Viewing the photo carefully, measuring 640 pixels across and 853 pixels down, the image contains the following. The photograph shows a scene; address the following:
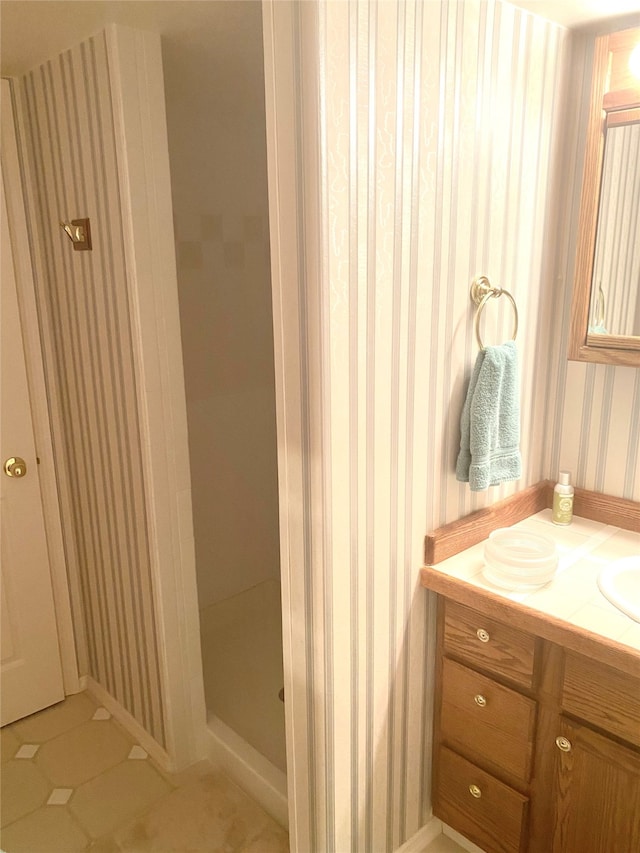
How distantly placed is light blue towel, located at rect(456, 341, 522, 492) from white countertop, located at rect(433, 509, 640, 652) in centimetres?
21

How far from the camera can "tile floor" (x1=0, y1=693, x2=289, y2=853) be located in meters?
1.82

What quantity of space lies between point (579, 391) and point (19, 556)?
6.20 ft

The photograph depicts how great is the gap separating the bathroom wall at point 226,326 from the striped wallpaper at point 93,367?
1.53 feet

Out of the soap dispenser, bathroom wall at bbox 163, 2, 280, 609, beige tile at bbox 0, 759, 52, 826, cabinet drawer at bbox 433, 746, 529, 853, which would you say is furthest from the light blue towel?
beige tile at bbox 0, 759, 52, 826

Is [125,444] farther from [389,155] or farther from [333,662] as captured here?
[389,155]

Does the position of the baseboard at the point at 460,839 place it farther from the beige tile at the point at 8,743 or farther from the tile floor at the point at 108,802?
the beige tile at the point at 8,743

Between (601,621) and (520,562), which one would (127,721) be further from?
(601,621)

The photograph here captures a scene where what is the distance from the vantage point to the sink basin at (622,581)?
1.36 metres

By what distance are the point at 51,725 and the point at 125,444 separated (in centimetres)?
112

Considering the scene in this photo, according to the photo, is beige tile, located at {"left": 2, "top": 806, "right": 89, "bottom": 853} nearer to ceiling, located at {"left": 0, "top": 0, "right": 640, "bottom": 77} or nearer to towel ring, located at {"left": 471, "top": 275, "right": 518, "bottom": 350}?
towel ring, located at {"left": 471, "top": 275, "right": 518, "bottom": 350}

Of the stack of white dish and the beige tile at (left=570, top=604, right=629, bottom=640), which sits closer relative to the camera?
the beige tile at (left=570, top=604, right=629, bottom=640)

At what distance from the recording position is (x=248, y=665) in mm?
2521

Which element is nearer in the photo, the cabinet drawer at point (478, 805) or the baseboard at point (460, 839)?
the cabinet drawer at point (478, 805)

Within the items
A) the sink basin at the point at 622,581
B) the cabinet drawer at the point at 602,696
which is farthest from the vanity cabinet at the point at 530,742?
the sink basin at the point at 622,581
